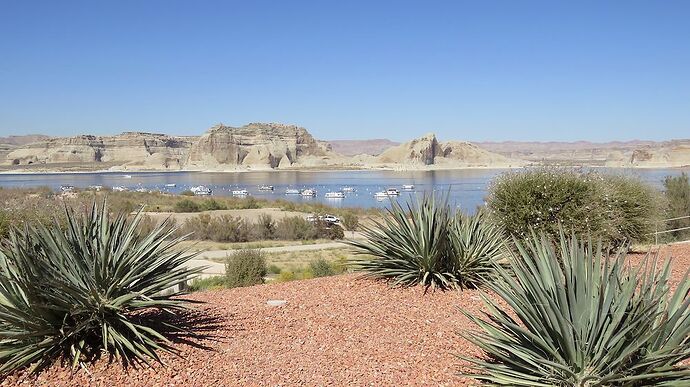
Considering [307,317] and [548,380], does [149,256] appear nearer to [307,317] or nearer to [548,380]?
[307,317]

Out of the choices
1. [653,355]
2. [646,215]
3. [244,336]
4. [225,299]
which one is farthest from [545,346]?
[646,215]

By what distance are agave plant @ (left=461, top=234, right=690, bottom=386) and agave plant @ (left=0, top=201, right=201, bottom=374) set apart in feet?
11.5

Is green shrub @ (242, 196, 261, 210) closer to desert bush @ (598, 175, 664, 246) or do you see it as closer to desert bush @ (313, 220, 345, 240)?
desert bush @ (313, 220, 345, 240)

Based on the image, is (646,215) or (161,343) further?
(646,215)

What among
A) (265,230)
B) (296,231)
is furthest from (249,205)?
(296,231)

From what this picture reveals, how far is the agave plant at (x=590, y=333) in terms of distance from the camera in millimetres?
4051

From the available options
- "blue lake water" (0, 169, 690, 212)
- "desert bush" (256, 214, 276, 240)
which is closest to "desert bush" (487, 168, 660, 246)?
"desert bush" (256, 214, 276, 240)

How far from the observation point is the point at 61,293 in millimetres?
5441

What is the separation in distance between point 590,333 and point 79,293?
464cm

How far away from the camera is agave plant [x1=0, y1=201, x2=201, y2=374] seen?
5316 millimetres

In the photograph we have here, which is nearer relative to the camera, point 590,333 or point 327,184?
point 590,333

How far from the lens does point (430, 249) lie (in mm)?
8961

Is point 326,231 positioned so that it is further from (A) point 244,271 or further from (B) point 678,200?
(A) point 244,271

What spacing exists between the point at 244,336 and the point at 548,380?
3.66 meters
